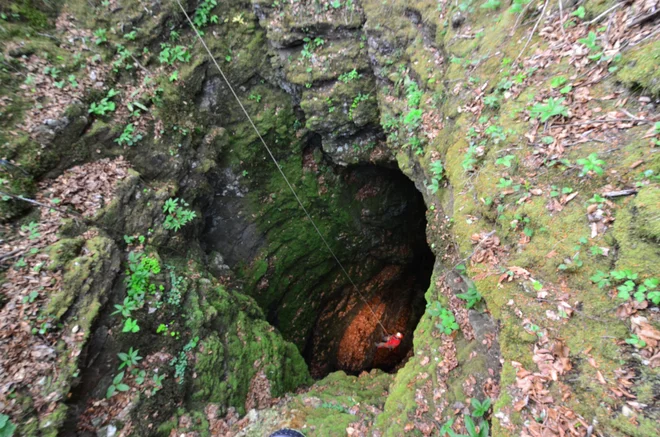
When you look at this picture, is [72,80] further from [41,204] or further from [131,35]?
[41,204]

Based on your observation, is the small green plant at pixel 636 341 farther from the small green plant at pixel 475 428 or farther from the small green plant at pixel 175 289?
the small green plant at pixel 175 289

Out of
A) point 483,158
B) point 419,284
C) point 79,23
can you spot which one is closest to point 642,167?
point 483,158

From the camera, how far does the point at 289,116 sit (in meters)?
8.64

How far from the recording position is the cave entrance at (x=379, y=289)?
1071cm

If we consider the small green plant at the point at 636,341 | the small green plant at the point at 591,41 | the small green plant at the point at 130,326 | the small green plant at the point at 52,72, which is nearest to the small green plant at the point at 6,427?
the small green plant at the point at 130,326

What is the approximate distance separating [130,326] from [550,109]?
629 centimetres

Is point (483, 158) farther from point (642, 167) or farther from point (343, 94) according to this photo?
point (343, 94)

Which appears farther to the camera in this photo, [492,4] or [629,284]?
[492,4]

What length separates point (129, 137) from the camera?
5.82 meters

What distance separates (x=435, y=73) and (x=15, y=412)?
7471 millimetres

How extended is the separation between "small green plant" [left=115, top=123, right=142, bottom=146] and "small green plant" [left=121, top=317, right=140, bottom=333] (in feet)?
11.1

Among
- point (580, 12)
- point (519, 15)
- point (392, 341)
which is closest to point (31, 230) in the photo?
point (519, 15)

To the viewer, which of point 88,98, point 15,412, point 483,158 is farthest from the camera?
point 88,98

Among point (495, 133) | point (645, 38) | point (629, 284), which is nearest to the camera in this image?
point (629, 284)
